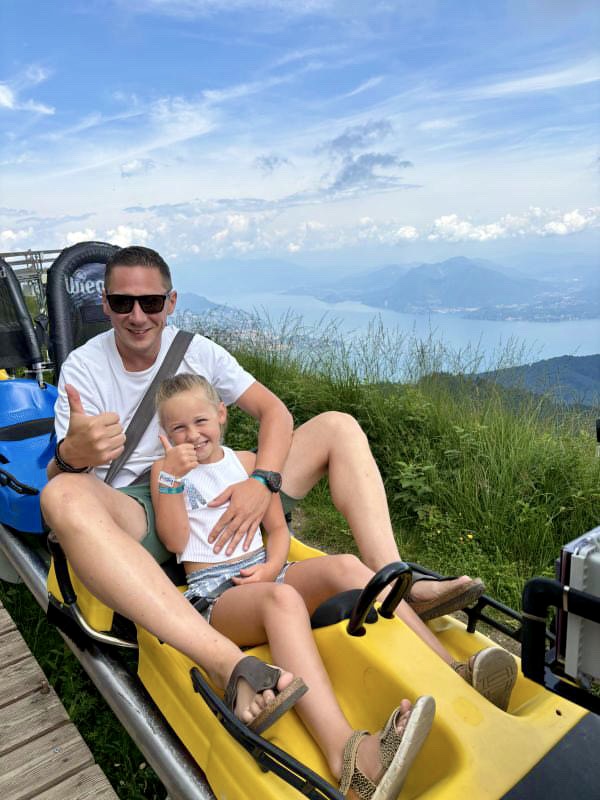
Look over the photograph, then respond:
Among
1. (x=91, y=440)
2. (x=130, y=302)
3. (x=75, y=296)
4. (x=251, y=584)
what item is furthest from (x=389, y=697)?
(x=75, y=296)

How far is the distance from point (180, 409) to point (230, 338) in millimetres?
4452

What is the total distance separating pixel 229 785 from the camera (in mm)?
1617

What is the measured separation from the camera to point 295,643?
5.70 feet

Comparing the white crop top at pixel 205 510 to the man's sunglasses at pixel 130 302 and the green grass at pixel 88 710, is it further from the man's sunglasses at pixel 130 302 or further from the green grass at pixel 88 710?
the green grass at pixel 88 710

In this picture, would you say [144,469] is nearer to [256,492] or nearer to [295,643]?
[256,492]

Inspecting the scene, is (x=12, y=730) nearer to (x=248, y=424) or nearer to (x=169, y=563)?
(x=169, y=563)

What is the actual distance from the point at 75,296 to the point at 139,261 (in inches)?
66.1

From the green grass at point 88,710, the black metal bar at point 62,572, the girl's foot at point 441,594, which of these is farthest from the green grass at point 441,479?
the girl's foot at point 441,594

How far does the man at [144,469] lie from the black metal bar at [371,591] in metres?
0.23

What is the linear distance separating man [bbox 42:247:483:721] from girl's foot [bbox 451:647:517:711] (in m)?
0.15

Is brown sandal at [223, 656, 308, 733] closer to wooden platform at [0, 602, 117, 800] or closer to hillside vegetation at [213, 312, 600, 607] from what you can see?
wooden platform at [0, 602, 117, 800]

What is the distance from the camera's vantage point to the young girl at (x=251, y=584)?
151 centimetres

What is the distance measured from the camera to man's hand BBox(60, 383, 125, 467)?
2000 mm

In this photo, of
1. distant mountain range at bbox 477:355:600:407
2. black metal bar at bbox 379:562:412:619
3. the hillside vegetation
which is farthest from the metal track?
distant mountain range at bbox 477:355:600:407
